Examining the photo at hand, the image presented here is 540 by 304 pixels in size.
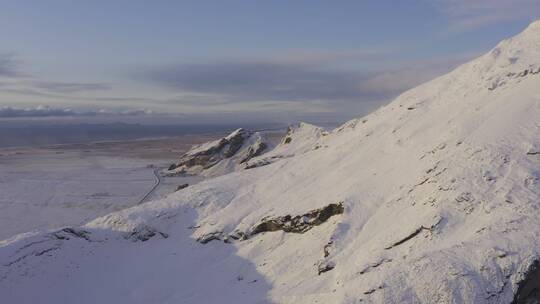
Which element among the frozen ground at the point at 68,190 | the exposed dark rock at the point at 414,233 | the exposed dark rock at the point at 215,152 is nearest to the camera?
the exposed dark rock at the point at 414,233

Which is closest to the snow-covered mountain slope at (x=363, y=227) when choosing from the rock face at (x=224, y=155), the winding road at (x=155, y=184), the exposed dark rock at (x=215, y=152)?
the winding road at (x=155, y=184)

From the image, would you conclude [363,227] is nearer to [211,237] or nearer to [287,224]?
[287,224]

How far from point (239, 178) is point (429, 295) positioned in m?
26.5

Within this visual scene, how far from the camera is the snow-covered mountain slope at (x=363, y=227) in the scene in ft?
63.1

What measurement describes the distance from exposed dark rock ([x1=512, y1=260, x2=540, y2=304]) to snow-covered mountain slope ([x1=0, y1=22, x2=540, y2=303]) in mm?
59

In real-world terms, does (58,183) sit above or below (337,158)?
below

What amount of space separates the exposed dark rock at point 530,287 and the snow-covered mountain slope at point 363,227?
59 mm

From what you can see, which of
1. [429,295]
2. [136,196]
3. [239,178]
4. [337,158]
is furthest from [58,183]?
[429,295]

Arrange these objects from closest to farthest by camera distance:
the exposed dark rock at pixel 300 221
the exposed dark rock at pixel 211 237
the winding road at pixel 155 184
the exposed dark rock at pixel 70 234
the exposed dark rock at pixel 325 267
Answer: the exposed dark rock at pixel 325 267 < the exposed dark rock at pixel 300 221 < the exposed dark rock at pixel 211 237 < the exposed dark rock at pixel 70 234 < the winding road at pixel 155 184

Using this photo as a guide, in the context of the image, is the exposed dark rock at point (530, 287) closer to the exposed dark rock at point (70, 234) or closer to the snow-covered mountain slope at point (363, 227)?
the snow-covered mountain slope at point (363, 227)

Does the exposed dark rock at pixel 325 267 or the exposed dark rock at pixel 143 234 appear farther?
the exposed dark rock at pixel 143 234

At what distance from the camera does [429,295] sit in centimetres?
1806

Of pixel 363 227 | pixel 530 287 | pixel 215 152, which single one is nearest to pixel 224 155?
pixel 215 152

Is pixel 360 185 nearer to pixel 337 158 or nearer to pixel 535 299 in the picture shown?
pixel 337 158
